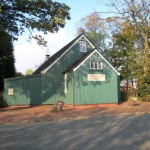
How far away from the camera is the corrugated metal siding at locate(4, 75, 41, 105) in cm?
3528

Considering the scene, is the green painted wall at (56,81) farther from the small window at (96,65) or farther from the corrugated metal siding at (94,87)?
the small window at (96,65)

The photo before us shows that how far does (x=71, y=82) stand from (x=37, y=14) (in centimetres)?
1058

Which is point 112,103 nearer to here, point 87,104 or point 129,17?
point 87,104

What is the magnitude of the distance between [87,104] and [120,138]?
21334 mm

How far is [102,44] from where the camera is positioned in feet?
231

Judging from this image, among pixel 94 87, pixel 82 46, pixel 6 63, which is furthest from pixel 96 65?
pixel 6 63

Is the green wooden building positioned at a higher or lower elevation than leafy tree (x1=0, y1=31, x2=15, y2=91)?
lower

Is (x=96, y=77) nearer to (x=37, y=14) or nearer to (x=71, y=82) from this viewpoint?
(x=71, y=82)

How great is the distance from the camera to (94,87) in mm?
34344

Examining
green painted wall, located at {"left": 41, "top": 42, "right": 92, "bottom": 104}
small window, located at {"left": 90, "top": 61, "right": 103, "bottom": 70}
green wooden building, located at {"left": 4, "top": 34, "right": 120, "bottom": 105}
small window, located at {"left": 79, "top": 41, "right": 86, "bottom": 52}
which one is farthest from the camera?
small window, located at {"left": 79, "top": 41, "right": 86, "bottom": 52}

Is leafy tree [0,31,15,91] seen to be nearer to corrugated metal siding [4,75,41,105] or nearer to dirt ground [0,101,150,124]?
corrugated metal siding [4,75,41,105]


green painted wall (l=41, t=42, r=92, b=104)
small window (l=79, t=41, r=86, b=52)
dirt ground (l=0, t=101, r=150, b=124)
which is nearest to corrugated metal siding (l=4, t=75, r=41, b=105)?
green painted wall (l=41, t=42, r=92, b=104)

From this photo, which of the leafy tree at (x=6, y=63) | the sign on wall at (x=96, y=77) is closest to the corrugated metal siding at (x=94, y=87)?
the sign on wall at (x=96, y=77)

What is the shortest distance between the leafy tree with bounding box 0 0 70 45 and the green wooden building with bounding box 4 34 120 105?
30.0 feet
